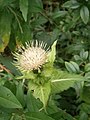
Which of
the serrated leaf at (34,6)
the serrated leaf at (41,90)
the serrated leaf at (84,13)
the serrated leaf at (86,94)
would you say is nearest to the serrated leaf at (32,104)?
the serrated leaf at (41,90)

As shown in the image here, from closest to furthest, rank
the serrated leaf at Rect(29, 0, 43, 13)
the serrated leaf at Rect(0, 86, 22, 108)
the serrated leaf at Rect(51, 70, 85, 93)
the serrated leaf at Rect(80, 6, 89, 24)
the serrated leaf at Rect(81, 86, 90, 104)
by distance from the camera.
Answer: the serrated leaf at Rect(0, 86, 22, 108)
the serrated leaf at Rect(51, 70, 85, 93)
the serrated leaf at Rect(81, 86, 90, 104)
the serrated leaf at Rect(29, 0, 43, 13)
the serrated leaf at Rect(80, 6, 89, 24)

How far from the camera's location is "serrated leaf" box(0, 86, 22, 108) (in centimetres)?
144

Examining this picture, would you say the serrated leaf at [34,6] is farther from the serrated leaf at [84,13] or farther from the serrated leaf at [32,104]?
the serrated leaf at [32,104]

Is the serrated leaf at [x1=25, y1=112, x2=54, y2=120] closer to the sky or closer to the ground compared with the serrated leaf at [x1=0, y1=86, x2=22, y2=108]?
closer to the ground

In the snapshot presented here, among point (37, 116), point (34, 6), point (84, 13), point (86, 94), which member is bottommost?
point (86, 94)

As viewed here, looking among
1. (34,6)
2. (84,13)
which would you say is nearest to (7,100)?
(34,6)

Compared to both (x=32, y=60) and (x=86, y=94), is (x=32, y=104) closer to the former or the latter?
(x=32, y=60)

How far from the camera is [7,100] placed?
1.47 m

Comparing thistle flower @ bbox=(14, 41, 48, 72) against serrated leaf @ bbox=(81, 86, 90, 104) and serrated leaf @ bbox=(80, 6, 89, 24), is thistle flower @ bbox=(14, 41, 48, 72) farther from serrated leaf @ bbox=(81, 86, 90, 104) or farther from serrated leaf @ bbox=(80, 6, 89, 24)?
serrated leaf @ bbox=(80, 6, 89, 24)

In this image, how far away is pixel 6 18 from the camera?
2.31 metres

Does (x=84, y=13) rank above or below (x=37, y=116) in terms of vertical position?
above

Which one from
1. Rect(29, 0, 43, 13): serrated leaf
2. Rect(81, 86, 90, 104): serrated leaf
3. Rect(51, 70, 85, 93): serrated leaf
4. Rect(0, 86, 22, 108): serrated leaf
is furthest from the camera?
Rect(29, 0, 43, 13): serrated leaf

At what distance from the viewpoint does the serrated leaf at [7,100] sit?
1.44 m

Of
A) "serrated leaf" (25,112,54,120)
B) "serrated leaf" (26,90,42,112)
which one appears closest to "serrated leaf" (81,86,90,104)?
"serrated leaf" (26,90,42,112)
